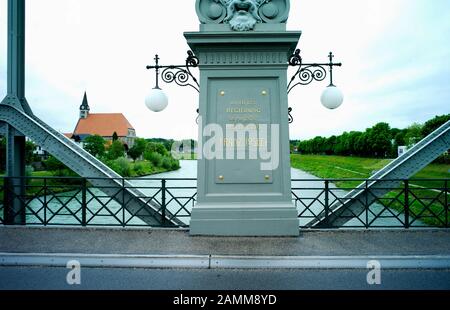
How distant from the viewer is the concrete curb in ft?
17.0

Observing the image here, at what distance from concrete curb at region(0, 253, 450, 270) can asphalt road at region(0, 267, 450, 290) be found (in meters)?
0.12

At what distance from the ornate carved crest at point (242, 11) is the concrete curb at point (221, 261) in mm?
4481

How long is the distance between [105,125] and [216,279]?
92.0 meters

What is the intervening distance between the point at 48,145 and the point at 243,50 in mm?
5301

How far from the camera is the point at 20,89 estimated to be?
29.0ft

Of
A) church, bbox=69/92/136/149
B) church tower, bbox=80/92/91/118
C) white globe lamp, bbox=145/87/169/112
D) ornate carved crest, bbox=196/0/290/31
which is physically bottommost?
white globe lamp, bbox=145/87/169/112

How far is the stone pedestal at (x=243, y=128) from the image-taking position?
21.6 ft

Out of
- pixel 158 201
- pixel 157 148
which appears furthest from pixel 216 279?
pixel 157 148

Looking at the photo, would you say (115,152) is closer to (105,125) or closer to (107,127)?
(107,127)

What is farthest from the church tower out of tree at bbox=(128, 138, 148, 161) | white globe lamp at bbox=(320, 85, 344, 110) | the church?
white globe lamp at bbox=(320, 85, 344, 110)

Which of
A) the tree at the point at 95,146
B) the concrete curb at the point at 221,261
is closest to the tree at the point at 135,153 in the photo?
A: the tree at the point at 95,146

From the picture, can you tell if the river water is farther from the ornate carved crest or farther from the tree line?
the tree line
